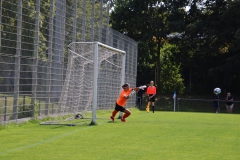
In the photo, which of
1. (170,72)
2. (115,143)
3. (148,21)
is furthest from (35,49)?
(170,72)

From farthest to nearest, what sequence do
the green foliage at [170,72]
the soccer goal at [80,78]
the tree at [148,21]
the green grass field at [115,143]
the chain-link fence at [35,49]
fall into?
the green foliage at [170,72] < the tree at [148,21] < the soccer goal at [80,78] < the chain-link fence at [35,49] < the green grass field at [115,143]

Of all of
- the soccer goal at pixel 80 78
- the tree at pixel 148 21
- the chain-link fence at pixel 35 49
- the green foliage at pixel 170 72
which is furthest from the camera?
the green foliage at pixel 170 72

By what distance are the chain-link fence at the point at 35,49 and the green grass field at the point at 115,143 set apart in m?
1.41

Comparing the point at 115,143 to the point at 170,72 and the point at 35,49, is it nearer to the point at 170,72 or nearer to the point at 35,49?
the point at 35,49

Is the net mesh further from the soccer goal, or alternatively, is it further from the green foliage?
the green foliage

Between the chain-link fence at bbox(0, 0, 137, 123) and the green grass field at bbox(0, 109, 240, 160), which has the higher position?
the chain-link fence at bbox(0, 0, 137, 123)

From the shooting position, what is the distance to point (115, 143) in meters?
11.9

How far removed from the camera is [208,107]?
4547 cm

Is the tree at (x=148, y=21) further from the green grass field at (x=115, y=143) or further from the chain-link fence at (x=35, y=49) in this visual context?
the green grass field at (x=115, y=143)

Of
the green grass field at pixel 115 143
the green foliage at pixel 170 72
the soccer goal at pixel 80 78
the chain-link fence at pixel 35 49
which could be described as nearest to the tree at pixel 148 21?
the green foliage at pixel 170 72

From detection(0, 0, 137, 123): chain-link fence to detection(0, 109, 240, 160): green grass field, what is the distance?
1.41 metres

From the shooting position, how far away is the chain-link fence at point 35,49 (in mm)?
16344

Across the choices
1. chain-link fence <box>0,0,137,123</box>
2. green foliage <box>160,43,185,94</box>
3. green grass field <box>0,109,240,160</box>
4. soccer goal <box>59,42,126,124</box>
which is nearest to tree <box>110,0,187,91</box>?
green foliage <box>160,43,185,94</box>

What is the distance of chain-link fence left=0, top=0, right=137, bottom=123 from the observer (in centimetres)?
1634
